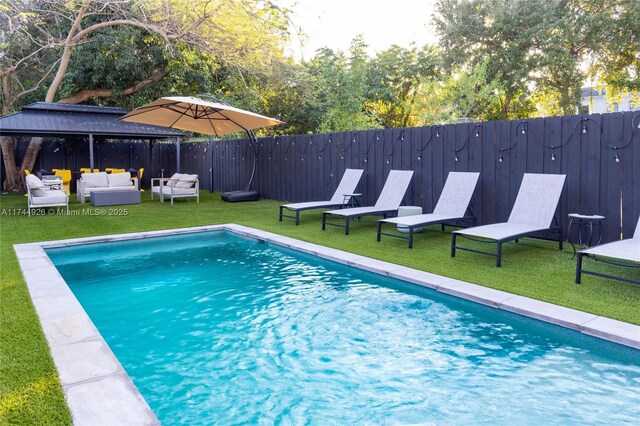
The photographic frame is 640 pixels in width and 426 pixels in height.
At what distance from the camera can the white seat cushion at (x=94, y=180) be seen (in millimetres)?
12784

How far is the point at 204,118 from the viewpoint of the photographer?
12.1 m

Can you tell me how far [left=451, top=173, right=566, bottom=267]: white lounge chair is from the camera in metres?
5.72

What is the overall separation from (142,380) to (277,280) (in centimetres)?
245

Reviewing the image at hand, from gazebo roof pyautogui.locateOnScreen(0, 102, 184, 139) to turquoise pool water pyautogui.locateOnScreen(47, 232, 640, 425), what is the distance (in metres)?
9.66

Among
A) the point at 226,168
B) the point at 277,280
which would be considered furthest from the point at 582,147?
the point at 226,168

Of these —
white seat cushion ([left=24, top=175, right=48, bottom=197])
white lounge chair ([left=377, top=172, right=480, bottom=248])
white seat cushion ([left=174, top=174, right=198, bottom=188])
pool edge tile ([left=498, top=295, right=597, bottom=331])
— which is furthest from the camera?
white seat cushion ([left=174, top=174, right=198, bottom=188])

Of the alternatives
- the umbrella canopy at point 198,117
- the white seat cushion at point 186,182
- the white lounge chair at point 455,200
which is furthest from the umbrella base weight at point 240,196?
the white lounge chair at point 455,200

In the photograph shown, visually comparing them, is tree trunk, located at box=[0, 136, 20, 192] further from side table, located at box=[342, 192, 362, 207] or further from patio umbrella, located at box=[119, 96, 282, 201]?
side table, located at box=[342, 192, 362, 207]

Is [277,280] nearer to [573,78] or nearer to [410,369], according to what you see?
[410,369]

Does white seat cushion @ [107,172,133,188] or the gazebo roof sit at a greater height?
the gazebo roof

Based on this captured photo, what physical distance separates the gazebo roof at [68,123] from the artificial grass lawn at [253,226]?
8.51 ft

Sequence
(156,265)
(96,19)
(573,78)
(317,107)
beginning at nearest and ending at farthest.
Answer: (156,265) → (96,19) → (573,78) → (317,107)

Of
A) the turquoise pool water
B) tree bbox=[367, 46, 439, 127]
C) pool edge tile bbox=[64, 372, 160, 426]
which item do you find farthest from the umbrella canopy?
tree bbox=[367, 46, 439, 127]

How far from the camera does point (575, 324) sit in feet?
11.5
